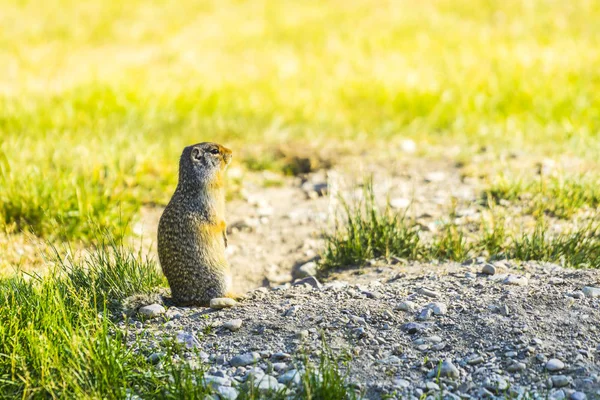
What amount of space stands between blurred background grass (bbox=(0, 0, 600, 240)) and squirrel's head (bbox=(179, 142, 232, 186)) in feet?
4.86

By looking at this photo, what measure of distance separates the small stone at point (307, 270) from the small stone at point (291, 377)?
2093 mm

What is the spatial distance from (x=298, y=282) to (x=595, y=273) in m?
1.88

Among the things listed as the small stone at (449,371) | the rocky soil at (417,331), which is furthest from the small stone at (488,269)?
the small stone at (449,371)

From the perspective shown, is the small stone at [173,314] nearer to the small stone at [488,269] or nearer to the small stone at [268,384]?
the small stone at [268,384]

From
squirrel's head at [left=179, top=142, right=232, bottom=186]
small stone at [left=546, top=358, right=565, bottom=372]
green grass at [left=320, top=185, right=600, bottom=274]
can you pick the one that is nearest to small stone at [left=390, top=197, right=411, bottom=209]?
green grass at [left=320, top=185, right=600, bottom=274]

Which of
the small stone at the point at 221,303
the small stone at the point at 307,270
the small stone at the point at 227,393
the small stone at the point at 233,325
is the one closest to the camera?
the small stone at the point at 227,393

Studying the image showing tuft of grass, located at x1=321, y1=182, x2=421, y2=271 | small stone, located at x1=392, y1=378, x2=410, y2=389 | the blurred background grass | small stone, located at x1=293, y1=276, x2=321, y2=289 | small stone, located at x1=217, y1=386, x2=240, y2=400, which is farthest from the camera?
the blurred background grass

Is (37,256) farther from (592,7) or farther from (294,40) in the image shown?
(592,7)

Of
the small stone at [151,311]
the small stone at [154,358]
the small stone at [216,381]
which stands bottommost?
the small stone at [216,381]

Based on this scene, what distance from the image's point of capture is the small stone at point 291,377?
3639mm

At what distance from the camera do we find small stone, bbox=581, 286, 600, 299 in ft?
14.4

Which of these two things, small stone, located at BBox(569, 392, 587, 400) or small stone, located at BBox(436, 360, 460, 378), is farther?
small stone, located at BBox(436, 360, 460, 378)

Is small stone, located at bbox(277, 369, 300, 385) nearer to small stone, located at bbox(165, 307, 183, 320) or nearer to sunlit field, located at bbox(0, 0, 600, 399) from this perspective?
sunlit field, located at bbox(0, 0, 600, 399)

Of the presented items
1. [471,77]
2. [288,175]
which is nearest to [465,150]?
[288,175]
